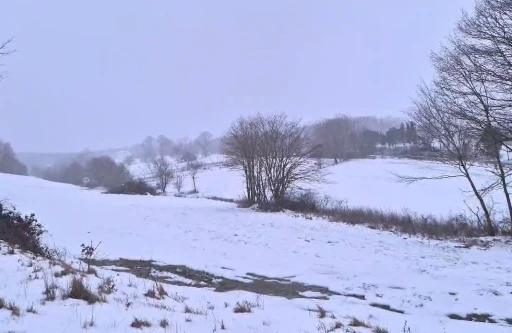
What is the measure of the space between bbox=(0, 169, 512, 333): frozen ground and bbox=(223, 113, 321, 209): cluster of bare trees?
11.0 meters

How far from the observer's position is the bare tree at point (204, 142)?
184225mm

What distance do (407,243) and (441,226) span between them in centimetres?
549

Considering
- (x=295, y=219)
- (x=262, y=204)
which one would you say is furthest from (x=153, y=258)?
(x=262, y=204)

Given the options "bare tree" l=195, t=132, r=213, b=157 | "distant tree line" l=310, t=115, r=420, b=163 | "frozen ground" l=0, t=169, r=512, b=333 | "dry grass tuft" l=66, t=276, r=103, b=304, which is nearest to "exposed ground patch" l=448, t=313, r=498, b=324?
"frozen ground" l=0, t=169, r=512, b=333

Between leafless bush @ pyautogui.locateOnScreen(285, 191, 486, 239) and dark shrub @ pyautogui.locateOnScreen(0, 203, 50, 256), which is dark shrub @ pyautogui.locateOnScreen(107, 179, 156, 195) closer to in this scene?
leafless bush @ pyautogui.locateOnScreen(285, 191, 486, 239)

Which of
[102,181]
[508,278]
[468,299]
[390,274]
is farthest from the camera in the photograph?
[102,181]

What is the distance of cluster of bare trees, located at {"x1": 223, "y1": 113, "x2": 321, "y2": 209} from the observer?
31.3 meters

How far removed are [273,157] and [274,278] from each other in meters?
21.9

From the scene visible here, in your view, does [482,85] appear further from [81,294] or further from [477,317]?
[81,294]

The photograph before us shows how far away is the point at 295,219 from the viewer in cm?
2250

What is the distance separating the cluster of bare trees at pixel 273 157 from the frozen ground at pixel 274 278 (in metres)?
11.0

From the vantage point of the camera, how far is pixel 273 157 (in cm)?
3145

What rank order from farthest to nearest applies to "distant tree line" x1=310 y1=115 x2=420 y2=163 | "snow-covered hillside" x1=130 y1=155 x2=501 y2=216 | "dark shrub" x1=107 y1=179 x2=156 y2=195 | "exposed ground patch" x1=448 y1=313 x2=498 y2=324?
"distant tree line" x1=310 y1=115 x2=420 y2=163
"dark shrub" x1=107 y1=179 x2=156 y2=195
"snow-covered hillside" x1=130 y1=155 x2=501 y2=216
"exposed ground patch" x1=448 y1=313 x2=498 y2=324

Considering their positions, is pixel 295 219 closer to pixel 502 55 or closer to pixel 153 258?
pixel 153 258
